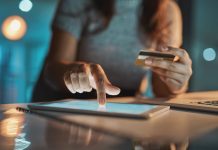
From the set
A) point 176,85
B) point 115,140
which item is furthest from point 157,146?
point 176,85

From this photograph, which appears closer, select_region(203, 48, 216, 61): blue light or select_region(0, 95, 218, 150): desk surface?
select_region(0, 95, 218, 150): desk surface

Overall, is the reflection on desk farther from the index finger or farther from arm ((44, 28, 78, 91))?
arm ((44, 28, 78, 91))

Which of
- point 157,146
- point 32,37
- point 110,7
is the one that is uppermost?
point 110,7

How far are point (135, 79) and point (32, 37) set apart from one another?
0.58 metres

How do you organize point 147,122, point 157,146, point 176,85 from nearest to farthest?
point 157,146, point 147,122, point 176,85

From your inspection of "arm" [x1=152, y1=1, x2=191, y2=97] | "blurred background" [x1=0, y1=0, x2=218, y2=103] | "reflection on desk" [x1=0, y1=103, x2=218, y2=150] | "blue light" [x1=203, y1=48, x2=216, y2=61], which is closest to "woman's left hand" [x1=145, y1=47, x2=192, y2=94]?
"arm" [x1=152, y1=1, x2=191, y2=97]

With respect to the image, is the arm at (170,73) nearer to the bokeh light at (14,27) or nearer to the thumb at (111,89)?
the thumb at (111,89)

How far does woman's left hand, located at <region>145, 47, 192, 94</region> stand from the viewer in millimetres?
1103

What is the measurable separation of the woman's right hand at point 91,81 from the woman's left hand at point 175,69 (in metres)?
0.24

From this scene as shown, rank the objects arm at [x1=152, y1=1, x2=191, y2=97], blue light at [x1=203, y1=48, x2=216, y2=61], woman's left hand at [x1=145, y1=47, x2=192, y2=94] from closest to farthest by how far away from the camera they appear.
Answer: woman's left hand at [x1=145, y1=47, x2=192, y2=94], arm at [x1=152, y1=1, x2=191, y2=97], blue light at [x1=203, y1=48, x2=216, y2=61]

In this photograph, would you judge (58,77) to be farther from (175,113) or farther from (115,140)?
(115,140)

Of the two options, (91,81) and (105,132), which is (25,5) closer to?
(91,81)

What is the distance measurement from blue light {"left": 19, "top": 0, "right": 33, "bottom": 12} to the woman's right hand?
1.09 m

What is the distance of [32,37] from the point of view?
1932 mm
